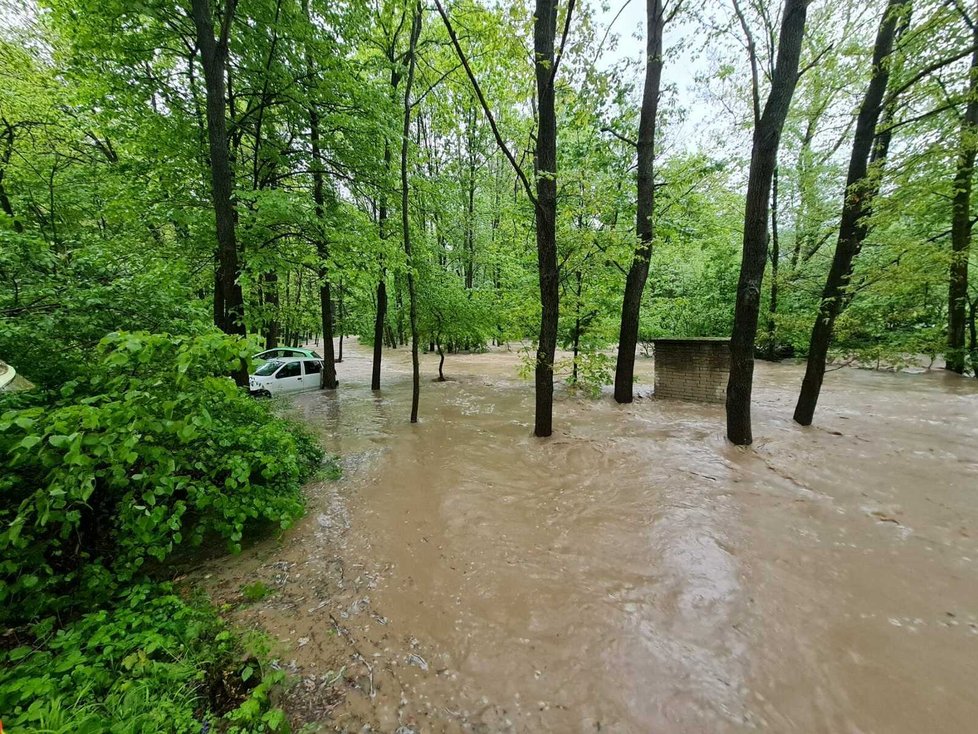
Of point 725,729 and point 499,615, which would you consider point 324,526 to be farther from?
point 725,729

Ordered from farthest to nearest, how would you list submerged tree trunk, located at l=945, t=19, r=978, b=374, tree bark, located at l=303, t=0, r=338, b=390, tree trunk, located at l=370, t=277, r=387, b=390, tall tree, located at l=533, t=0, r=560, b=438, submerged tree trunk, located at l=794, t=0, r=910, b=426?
tree trunk, located at l=370, t=277, r=387, b=390, tree bark, located at l=303, t=0, r=338, b=390, tall tree, located at l=533, t=0, r=560, b=438, submerged tree trunk, located at l=794, t=0, r=910, b=426, submerged tree trunk, located at l=945, t=19, r=978, b=374

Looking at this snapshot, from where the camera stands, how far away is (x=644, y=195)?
8586 mm

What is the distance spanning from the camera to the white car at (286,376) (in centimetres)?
1123

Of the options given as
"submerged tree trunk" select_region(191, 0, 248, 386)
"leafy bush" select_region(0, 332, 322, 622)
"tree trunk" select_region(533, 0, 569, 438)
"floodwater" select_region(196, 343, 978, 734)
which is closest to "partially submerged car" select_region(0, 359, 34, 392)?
"leafy bush" select_region(0, 332, 322, 622)

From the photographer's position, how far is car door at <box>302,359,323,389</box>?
12641 mm

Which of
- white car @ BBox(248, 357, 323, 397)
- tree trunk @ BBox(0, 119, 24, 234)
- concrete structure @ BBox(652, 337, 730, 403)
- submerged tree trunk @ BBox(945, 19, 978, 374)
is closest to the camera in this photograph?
submerged tree trunk @ BBox(945, 19, 978, 374)

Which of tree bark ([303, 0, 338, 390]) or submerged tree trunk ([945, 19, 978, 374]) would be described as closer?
submerged tree trunk ([945, 19, 978, 374])

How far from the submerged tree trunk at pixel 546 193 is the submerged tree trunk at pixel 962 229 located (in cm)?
509

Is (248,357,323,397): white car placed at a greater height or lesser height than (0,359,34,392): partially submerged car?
lesser

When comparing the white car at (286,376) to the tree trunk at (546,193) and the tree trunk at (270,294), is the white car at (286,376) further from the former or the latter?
the tree trunk at (546,193)

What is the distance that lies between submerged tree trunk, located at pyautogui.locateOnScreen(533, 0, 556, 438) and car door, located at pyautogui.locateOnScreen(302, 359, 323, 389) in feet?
29.9

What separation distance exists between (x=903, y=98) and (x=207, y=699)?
10974mm

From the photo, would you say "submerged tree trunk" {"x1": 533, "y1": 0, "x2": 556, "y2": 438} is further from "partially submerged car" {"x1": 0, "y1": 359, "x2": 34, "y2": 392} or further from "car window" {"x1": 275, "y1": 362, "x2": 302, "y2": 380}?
"car window" {"x1": 275, "y1": 362, "x2": 302, "y2": 380}

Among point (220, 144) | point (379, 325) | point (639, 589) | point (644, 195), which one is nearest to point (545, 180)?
point (644, 195)
